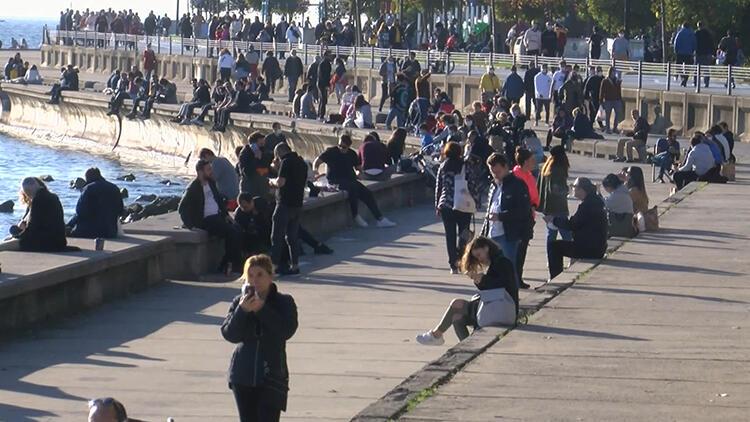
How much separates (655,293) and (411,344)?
2.63m

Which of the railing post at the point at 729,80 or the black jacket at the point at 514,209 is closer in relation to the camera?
the black jacket at the point at 514,209

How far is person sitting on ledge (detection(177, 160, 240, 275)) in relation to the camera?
1970 cm

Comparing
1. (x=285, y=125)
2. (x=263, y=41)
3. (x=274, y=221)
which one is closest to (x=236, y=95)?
(x=285, y=125)

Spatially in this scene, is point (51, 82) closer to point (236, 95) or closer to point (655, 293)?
point (236, 95)

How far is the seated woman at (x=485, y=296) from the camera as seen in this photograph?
1312 centimetres

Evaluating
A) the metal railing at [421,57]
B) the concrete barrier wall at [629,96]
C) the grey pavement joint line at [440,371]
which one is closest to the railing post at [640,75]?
the metal railing at [421,57]

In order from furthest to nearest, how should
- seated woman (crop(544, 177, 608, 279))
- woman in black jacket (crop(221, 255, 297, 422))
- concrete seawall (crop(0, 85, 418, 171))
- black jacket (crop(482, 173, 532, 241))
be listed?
1. concrete seawall (crop(0, 85, 418, 171))
2. seated woman (crop(544, 177, 608, 279))
3. black jacket (crop(482, 173, 532, 241))
4. woman in black jacket (crop(221, 255, 297, 422))

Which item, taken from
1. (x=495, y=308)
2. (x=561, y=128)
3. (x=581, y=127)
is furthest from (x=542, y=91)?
(x=495, y=308)

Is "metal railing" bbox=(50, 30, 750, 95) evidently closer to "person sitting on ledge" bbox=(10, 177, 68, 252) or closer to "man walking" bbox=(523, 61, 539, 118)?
"man walking" bbox=(523, 61, 539, 118)

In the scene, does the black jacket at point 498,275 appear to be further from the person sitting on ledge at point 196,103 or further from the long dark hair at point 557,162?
the person sitting on ledge at point 196,103

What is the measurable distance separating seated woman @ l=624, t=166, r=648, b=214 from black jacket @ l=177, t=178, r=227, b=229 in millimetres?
5044

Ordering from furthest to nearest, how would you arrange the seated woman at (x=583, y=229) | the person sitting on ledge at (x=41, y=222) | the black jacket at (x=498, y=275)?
the seated woman at (x=583, y=229) → the person sitting on ledge at (x=41, y=222) → the black jacket at (x=498, y=275)

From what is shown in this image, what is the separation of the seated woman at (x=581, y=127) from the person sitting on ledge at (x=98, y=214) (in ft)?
60.3

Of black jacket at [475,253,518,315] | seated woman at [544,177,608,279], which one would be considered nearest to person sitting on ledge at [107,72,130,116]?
seated woman at [544,177,608,279]
